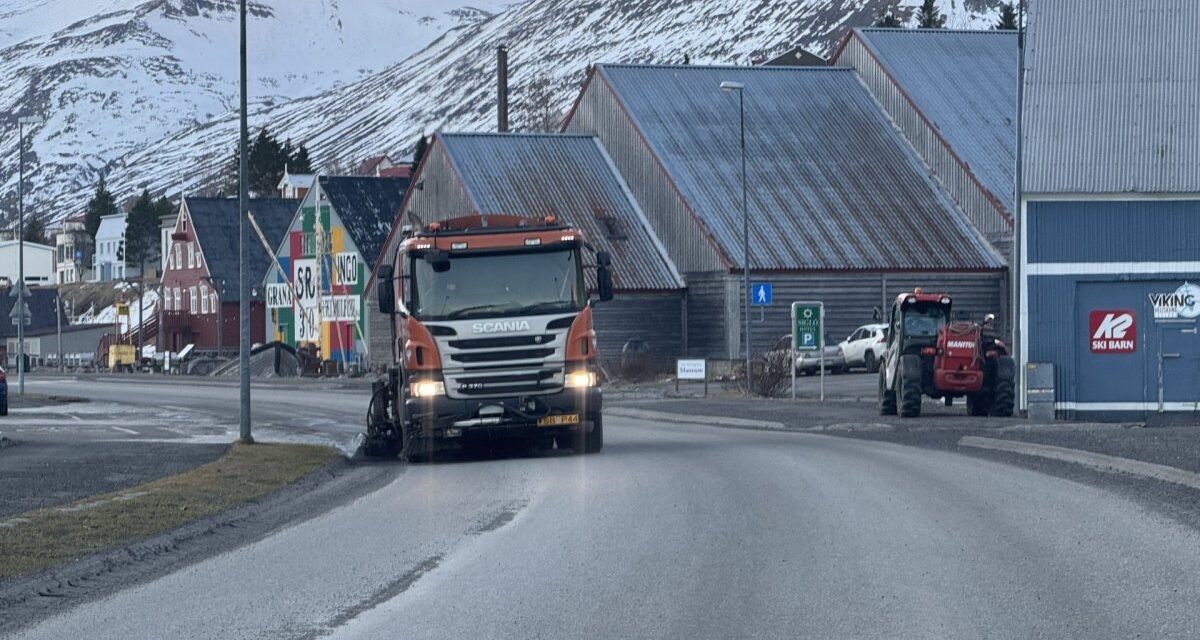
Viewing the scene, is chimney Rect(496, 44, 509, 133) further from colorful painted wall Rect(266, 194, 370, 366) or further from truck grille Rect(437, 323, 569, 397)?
truck grille Rect(437, 323, 569, 397)

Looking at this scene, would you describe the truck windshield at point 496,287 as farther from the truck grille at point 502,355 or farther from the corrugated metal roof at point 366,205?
the corrugated metal roof at point 366,205

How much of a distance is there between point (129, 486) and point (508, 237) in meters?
6.36

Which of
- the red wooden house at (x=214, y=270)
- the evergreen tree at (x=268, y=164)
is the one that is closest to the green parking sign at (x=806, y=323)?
the red wooden house at (x=214, y=270)

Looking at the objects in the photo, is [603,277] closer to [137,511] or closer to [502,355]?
[502,355]

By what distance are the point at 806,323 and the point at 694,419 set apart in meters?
5.39

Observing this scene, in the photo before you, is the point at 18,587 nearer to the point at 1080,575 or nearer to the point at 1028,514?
the point at 1080,575

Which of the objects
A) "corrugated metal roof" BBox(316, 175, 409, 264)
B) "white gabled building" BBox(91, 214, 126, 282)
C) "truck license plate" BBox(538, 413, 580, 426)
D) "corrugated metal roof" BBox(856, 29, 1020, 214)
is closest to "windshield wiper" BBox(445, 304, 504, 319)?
"truck license plate" BBox(538, 413, 580, 426)

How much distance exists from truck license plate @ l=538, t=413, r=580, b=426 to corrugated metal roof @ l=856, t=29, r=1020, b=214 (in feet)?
135

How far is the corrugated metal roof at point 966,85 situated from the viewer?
65.8 m

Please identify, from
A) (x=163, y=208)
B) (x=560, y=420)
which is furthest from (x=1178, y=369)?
(x=163, y=208)

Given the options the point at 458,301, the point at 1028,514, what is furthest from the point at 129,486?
the point at 1028,514

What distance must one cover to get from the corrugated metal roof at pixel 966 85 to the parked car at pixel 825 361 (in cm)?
797

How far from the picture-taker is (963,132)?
67.2 m

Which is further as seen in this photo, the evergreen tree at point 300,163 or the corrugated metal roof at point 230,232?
the evergreen tree at point 300,163
